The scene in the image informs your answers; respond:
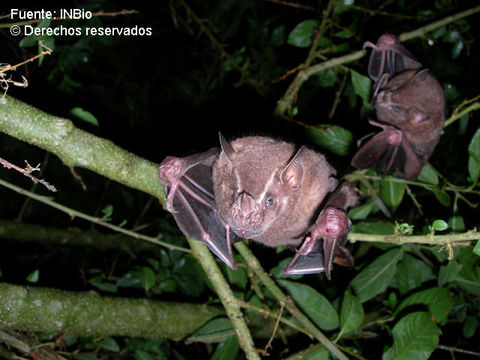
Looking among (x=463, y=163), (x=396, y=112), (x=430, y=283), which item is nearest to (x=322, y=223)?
(x=430, y=283)

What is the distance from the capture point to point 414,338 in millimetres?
3221

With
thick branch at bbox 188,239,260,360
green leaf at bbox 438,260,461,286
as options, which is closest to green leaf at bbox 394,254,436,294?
green leaf at bbox 438,260,461,286

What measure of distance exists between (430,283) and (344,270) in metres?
1.07

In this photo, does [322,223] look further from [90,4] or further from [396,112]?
[90,4]

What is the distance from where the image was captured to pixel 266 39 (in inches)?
254

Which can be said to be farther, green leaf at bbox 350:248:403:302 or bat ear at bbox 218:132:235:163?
green leaf at bbox 350:248:403:302

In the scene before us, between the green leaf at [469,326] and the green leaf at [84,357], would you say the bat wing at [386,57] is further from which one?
the green leaf at [84,357]

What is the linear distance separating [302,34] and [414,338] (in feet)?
11.4

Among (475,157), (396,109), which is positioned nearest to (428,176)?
(475,157)

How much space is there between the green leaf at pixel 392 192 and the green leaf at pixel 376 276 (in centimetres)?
62

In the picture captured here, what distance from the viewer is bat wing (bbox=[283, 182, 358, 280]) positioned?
2896 mm

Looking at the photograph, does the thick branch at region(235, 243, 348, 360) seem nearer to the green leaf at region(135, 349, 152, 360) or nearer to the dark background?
the green leaf at region(135, 349, 152, 360)

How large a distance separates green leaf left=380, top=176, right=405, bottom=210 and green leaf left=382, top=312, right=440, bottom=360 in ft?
4.67

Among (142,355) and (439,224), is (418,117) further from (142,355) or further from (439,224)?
(142,355)
